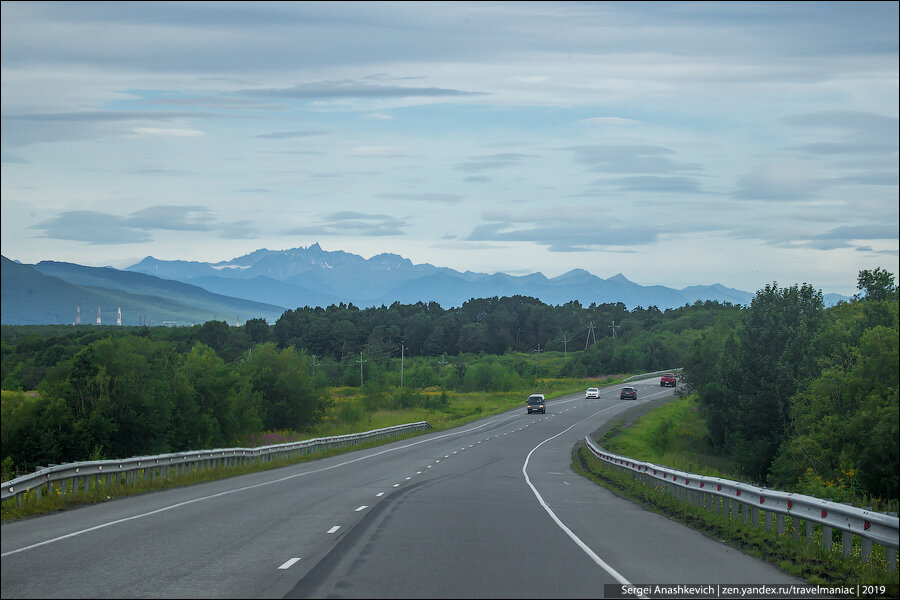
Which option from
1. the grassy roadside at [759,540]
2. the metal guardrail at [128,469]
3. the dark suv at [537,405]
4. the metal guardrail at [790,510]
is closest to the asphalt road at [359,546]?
the grassy roadside at [759,540]

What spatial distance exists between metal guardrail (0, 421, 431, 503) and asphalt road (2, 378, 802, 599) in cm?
138

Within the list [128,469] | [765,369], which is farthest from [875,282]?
[128,469]

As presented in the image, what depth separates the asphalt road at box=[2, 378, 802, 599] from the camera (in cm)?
1080

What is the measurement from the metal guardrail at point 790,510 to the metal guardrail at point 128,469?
1430 centimetres

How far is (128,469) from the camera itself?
26797mm

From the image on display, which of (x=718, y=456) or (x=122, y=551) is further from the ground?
(x=122, y=551)

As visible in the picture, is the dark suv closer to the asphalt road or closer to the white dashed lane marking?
the asphalt road

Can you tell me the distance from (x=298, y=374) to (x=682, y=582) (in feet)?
236

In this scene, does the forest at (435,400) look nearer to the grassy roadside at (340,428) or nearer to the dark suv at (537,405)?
the grassy roadside at (340,428)

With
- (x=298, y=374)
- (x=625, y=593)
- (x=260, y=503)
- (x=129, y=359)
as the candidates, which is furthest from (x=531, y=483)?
(x=298, y=374)

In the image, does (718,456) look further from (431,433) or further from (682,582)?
(682,582)

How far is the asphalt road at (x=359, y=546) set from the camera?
10.8 m

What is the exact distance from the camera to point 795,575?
12.7m

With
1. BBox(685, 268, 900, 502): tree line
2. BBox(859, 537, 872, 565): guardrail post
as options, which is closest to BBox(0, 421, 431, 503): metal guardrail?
BBox(859, 537, 872, 565): guardrail post
